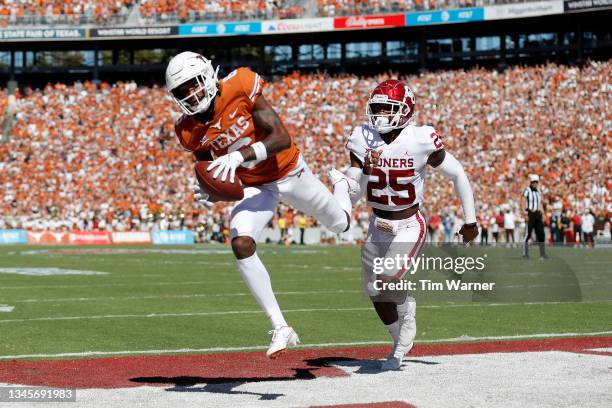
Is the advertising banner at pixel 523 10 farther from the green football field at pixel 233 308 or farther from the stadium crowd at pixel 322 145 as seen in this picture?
the green football field at pixel 233 308

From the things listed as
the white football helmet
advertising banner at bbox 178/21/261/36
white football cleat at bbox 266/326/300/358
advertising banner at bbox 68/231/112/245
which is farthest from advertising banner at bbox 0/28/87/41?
white football cleat at bbox 266/326/300/358

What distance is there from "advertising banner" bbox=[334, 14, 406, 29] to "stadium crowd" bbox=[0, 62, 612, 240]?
222 cm

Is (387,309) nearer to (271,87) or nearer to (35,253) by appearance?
(35,253)

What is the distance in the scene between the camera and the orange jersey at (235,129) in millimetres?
5910

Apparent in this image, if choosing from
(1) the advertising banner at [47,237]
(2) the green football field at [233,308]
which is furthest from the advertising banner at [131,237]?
(2) the green football field at [233,308]

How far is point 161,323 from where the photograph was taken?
977 cm

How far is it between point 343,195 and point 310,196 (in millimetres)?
423

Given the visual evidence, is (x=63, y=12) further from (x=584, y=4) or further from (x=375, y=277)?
(x=375, y=277)

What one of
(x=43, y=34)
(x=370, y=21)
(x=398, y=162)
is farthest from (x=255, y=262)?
(x=43, y=34)

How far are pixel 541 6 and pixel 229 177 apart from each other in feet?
107

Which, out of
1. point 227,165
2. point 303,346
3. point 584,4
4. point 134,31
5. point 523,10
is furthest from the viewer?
point 134,31

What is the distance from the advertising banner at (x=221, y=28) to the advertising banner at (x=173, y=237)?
9.75m

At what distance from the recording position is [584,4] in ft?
115

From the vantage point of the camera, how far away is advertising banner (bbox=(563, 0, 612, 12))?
34781 millimetres
